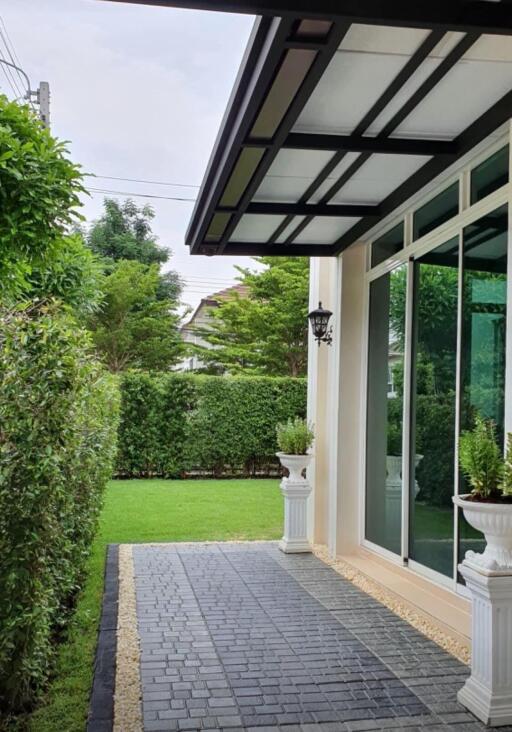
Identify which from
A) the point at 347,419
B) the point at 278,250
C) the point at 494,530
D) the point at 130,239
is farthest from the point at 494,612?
the point at 130,239

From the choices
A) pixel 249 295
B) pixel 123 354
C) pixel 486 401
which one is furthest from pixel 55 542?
pixel 249 295

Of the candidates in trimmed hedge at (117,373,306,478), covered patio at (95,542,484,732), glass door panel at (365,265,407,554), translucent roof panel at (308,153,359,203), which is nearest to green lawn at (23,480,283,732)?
covered patio at (95,542,484,732)

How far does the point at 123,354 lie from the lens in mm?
20516

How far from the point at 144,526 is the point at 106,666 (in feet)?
15.3

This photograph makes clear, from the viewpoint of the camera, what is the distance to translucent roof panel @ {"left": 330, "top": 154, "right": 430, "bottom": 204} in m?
5.16

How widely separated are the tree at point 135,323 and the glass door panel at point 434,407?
49.3 feet

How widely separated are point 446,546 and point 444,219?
2.64 m

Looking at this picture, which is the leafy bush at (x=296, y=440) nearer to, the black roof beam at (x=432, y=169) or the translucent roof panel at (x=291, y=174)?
the black roof beam at (x=432, y=169)

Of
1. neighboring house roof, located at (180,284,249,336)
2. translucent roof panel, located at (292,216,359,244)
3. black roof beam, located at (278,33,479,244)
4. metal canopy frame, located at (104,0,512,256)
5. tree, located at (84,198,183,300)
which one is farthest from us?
neighboring house roof, located at (180,284,249,336)

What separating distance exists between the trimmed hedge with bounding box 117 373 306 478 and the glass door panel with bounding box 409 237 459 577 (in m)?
8.36

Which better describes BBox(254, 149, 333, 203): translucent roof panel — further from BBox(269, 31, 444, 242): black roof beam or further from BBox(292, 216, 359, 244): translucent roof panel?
BBox(292, 216, 359, 244): translucent roof panel

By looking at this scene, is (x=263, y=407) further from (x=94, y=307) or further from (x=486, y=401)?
(x=486, y=401)

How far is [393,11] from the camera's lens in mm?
2770

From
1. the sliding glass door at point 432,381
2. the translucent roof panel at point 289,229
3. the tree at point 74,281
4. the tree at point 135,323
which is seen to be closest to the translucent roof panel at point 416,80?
the sliding glass door at point 432,381
